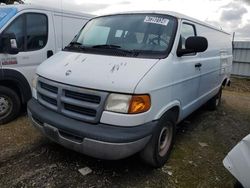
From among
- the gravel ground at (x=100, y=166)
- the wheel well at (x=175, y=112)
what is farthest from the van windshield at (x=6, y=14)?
the wheel well at (x=175, y=112)

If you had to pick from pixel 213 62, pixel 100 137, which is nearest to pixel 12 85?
pixel 100 137

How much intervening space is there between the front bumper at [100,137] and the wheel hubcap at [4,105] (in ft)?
6.95

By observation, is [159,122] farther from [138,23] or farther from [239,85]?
[239,85]

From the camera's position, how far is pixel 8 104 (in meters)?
5.00

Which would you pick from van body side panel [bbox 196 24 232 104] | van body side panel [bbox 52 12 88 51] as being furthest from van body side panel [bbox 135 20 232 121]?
van body side panel [bbox 52 12 88 51]

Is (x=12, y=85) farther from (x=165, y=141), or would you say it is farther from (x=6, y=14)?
(x=165, y=141)

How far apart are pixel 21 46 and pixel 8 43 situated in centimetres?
37

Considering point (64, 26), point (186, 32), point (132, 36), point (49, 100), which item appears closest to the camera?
point (49, 100)

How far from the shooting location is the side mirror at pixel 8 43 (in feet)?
15.4

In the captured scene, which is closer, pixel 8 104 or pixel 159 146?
pixel 159 146

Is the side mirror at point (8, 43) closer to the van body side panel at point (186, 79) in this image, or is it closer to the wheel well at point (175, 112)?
the van body side panel at point (186, 79)

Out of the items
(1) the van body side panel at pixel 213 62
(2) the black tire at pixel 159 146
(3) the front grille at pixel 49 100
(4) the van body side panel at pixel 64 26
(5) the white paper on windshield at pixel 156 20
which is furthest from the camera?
(4) the van body side panel at pixel 64 26

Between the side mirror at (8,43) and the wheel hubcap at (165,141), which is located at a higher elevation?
the side mirror at (8,43)

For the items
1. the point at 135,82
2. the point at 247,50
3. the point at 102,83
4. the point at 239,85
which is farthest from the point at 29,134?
the point at 247,50
